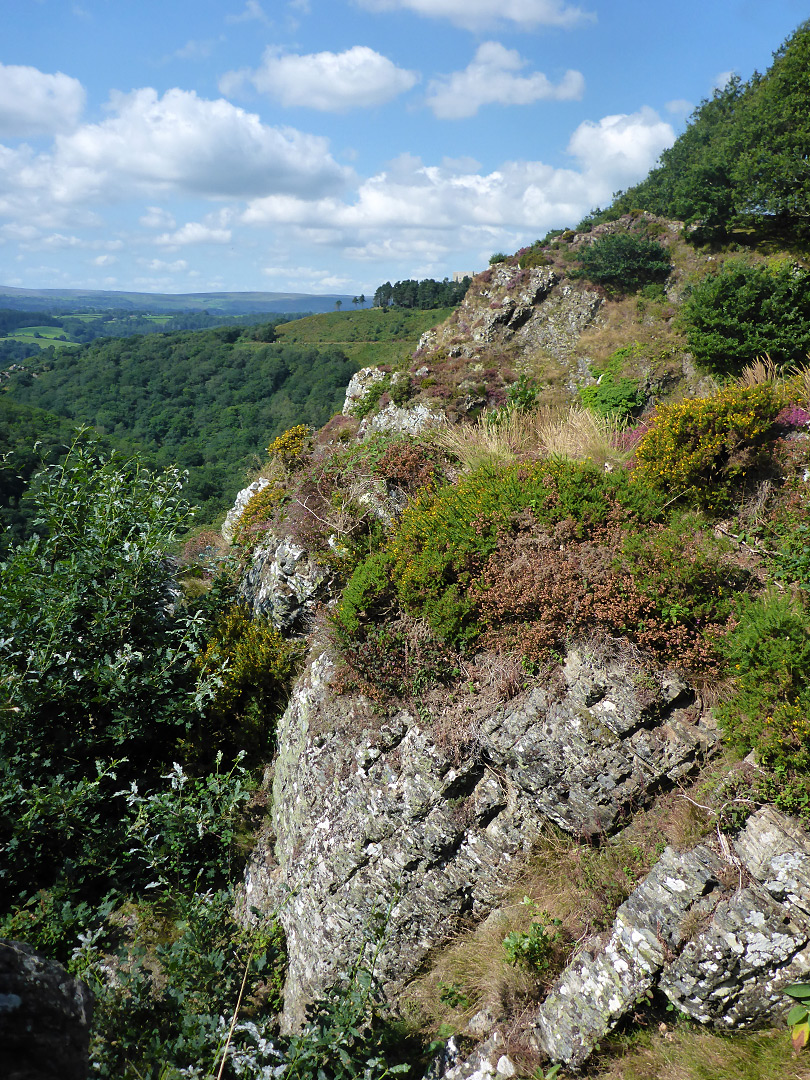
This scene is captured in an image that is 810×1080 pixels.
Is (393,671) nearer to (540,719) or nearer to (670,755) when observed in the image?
(540,719)

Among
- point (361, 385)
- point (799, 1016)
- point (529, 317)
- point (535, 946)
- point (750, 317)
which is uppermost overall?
point (529, 317)

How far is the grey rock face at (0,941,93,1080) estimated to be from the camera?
8.39 feet

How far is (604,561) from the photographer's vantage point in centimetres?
589

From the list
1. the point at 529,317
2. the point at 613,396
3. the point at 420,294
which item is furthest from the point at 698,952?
the point at 420,294

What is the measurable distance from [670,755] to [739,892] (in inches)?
46.0

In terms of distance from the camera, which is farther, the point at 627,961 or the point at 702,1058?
the point at 627,961

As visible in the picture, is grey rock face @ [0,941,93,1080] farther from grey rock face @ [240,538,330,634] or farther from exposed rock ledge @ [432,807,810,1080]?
grey rock face @ [240,538,330,634]

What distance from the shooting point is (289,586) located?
884 cm

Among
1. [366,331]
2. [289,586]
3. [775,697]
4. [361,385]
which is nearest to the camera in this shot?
[775,697]

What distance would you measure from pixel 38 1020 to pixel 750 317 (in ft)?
54.1

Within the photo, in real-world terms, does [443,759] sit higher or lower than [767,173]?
lower

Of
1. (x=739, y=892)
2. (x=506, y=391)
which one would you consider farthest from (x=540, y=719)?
(x=506, y=391)

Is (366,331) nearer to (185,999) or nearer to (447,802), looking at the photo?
(447,802)

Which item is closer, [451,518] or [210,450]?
[451,518]
